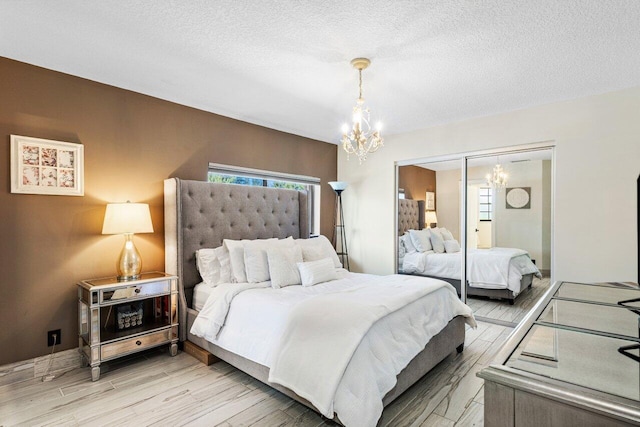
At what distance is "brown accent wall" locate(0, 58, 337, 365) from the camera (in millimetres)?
2582

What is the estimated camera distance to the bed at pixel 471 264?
4.01 m

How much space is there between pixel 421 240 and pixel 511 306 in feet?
4.50

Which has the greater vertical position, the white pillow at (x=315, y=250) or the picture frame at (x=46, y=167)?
the picture frame at (x=46, y=167)

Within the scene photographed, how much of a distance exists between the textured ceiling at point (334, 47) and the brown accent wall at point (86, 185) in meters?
0.21

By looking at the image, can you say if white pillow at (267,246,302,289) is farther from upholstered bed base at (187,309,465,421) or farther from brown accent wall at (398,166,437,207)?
brown accent wall at (398,166,437,207)

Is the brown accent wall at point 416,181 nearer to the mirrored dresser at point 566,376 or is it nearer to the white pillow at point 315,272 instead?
the white pillow at point 315,272

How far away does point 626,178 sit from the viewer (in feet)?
10.4

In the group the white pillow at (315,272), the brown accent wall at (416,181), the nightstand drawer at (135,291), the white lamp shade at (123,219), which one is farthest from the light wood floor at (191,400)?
the brown accent wall at (416,181)

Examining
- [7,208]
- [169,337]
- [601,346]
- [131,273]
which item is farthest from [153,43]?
[601,346]

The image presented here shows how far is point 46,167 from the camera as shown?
2727 mm

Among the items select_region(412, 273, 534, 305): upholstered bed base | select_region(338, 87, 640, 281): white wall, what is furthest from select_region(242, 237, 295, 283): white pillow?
select_region(338, 87, 640, 281): white wall

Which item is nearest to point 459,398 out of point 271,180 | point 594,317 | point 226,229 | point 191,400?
point 594,317

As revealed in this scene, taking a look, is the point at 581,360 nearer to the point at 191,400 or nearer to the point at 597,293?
the point at 597,293

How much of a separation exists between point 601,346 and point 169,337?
317cm
